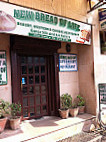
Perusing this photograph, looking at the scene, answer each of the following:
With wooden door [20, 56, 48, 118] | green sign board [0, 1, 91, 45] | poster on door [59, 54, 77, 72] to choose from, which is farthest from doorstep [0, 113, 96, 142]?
green sign board [0, 1, 91, 45]

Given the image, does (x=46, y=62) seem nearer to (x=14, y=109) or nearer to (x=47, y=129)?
(x=14, y=109)

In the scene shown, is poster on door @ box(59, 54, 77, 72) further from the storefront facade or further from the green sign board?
the green sign board

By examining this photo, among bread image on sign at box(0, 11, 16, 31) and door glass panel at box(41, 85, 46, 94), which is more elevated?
bread image on sign at box(0, 11, 16, 31)

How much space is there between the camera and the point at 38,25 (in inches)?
146

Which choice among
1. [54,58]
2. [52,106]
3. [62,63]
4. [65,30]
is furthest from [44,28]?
[52,106]

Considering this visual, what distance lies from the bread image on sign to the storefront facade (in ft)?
0.84

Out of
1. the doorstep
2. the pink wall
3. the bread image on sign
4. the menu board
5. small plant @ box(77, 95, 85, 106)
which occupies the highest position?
the bread image on sign

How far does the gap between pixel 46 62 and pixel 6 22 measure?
7.88 ft

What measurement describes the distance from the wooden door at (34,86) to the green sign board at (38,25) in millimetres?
1379

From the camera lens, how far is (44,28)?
12.6ft

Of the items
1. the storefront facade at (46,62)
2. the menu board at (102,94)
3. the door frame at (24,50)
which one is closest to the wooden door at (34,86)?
the storefront facade at (46,62)

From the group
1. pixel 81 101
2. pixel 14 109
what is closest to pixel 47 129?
pixel 14 109

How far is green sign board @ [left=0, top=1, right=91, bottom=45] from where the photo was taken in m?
3.24

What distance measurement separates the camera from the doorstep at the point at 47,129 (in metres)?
3.57
